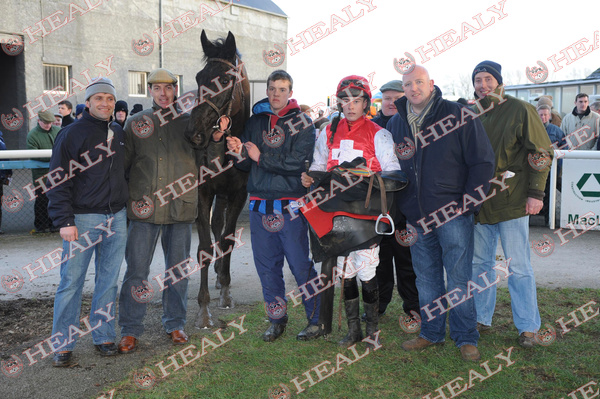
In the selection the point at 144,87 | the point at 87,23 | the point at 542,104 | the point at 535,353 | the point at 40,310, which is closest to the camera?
the point at 535,353

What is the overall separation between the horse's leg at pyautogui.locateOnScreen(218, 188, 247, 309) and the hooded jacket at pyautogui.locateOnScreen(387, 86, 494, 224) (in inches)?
75.7

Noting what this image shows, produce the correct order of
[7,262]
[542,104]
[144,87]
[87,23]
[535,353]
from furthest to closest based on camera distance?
[144,87] < [87,23] < [542,104] < [7,262] < [535,353]

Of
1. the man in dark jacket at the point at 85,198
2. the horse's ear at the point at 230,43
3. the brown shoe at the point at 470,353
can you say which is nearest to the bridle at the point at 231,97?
the horse's ear at the point at 230,43

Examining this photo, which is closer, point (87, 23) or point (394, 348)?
point (394, 348)

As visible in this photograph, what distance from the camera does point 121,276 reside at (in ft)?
21.4

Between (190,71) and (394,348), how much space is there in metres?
19.1

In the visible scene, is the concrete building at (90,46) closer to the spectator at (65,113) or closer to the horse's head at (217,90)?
the spectator at (65,113)

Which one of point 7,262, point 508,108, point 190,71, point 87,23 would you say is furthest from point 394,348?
point 190,71

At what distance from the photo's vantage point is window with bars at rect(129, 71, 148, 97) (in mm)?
19969

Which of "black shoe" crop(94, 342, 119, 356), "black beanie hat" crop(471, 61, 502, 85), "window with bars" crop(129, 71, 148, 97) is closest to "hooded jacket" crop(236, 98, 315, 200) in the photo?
"black beanie hat" crop(471, 61, 502, 85)

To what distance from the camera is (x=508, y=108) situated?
14.0 ft

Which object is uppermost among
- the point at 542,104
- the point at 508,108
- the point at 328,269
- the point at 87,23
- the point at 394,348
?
the point at 87,23

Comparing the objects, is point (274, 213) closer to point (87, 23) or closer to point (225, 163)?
point (225, 163)

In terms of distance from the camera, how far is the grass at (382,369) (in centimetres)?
353
